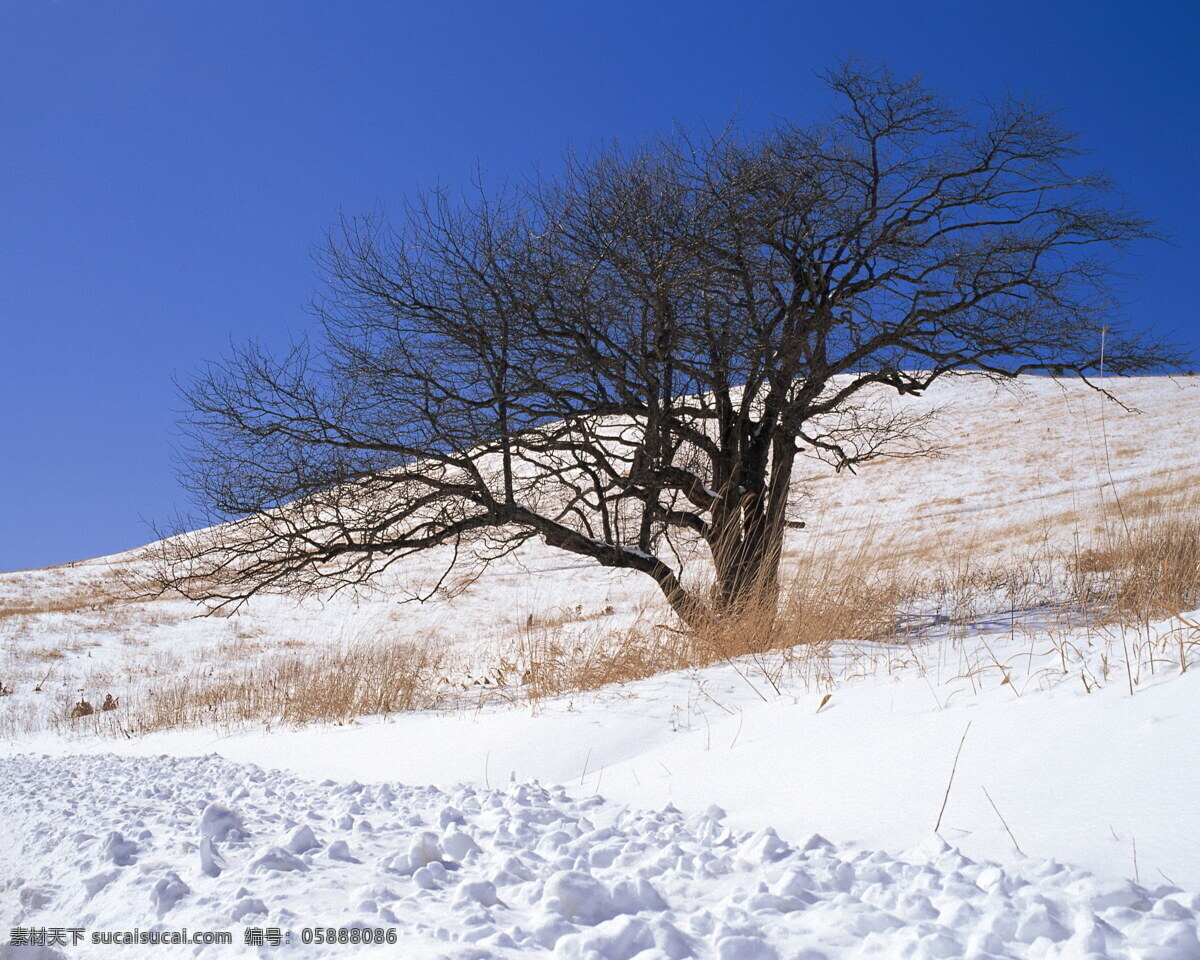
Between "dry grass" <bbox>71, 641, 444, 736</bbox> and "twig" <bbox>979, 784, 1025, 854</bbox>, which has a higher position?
"twig" <bbox>979, 784, 1025, 854</bbox>

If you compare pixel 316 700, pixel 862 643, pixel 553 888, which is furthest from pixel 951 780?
pixel 316 700

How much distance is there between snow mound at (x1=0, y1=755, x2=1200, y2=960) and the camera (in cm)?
161

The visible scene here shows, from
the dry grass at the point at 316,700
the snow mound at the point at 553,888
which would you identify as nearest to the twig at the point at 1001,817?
the snow mound at the point at 553,888

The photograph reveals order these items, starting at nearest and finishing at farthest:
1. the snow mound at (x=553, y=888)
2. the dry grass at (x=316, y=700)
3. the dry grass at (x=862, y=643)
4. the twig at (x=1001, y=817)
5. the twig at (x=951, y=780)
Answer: the snow mound at (x=553, y=888)
the twig at (x=1001, y=817)
the twig at (x=951, y=780)
the dry grass at (x=862, y=643)
the dry grass at (x=316, y=700)

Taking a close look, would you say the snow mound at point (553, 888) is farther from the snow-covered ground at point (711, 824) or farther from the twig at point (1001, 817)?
the twig at point (1001, 817)

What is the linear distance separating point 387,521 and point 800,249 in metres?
5.67

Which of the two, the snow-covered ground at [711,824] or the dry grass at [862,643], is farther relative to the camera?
the dry grass at [862,643]

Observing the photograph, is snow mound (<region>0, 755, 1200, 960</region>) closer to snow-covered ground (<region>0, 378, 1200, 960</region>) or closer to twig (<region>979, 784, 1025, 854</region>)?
snow-covered ground (<region>0, 378, 1200, 960</region>)

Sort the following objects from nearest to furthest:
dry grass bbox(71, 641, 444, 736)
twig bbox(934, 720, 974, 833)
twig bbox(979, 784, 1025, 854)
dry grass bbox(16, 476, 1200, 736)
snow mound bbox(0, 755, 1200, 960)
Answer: snow mound bbox(0, 755, 1200, 960)
twig bbox(979, 784, 1025, 854)
twig bbox(934, 720, 974, 833)
dry grass bbox(16, 476, 1200, 736)
dry grass bbox(71, 641, 444, 736)

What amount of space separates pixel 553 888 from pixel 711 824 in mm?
702

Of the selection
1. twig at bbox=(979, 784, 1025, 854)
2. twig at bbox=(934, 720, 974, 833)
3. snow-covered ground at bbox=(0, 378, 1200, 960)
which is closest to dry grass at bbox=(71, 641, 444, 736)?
snow-covered ground at bbox=(0, 378, 1200, 960)

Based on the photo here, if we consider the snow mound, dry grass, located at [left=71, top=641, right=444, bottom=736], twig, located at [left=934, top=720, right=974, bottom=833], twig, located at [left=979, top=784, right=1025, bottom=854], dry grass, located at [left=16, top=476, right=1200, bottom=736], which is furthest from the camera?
dry grass, located at [left=71, top=641, right=444, bottom=736]

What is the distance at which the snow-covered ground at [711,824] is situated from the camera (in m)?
1.70

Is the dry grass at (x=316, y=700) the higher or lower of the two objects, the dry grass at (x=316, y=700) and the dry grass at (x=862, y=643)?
the lower
